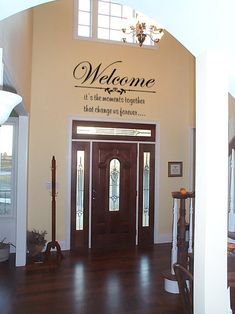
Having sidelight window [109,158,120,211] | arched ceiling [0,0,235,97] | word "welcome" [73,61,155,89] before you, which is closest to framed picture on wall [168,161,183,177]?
sidelight window [109,158,120,211]

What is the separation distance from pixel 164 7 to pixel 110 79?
15.7 feet

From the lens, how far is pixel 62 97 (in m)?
5.74

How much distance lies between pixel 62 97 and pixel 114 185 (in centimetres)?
191

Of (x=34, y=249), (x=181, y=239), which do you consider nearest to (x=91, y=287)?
(x=181, y=239)

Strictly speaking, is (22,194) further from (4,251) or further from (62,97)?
(62,97)

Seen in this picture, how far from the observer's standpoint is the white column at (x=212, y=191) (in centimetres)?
130

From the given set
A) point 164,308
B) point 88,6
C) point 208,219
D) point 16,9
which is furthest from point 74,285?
point 88,6

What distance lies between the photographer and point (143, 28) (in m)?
4.39

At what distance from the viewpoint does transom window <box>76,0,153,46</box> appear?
19.3ft

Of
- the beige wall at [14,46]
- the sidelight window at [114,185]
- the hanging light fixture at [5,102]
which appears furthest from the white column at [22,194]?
the hanging light fixture at [5,102]

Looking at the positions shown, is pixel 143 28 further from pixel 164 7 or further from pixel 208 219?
pixel 208 219

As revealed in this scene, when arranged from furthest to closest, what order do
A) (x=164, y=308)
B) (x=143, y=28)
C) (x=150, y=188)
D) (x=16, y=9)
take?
(x=150, y=188) < (x=143, y=28) < (x=164, y=308) < (x=16, y=9)

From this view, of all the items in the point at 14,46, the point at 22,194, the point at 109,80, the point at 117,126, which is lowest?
the point at 22,194

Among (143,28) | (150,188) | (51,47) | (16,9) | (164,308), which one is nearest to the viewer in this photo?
(16,9)
